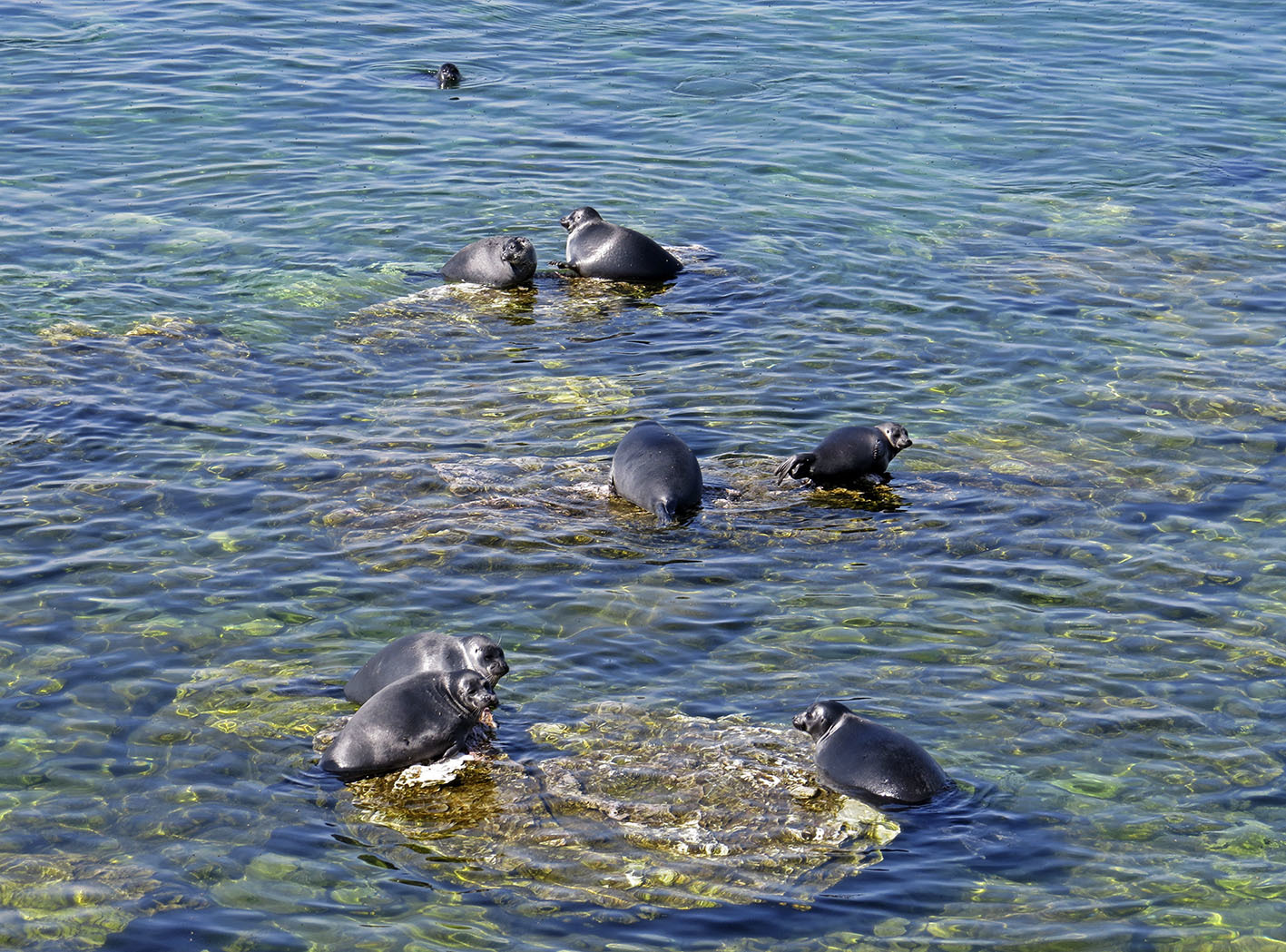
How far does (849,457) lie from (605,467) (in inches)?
79.4

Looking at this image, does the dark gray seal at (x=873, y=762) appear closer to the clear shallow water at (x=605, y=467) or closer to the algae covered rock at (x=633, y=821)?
the algae covered rock at (x=633, y=821)

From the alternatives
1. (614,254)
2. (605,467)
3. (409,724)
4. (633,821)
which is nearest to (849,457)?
(605,467)

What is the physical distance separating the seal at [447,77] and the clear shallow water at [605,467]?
3.67ft

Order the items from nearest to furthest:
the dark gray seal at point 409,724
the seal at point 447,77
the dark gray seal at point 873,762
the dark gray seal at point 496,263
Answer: the dark gray seal at point 873,762 → the dark gray seal at point 409,724 → the dark gray seal at point 496,263 → the seal at point 447,77

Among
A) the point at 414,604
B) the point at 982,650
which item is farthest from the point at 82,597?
the point at 982,650

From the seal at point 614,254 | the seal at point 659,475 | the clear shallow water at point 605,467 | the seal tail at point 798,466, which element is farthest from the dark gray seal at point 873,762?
the seal at point 614,254

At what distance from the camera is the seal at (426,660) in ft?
28.1

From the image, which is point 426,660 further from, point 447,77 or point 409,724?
point 447,77

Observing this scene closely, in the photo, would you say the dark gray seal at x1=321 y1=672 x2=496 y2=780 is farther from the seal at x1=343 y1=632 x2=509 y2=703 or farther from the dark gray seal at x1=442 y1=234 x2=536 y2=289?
the dark gray seal at x1=442 y1=234 x2=536 y2=289

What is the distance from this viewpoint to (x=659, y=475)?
11422 millimetres

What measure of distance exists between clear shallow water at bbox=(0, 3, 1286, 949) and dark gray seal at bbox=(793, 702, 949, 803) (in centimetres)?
24

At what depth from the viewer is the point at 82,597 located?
10281 millimetres

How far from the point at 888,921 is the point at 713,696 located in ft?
7.57

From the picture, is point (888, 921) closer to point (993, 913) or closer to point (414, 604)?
point (993, 913)
